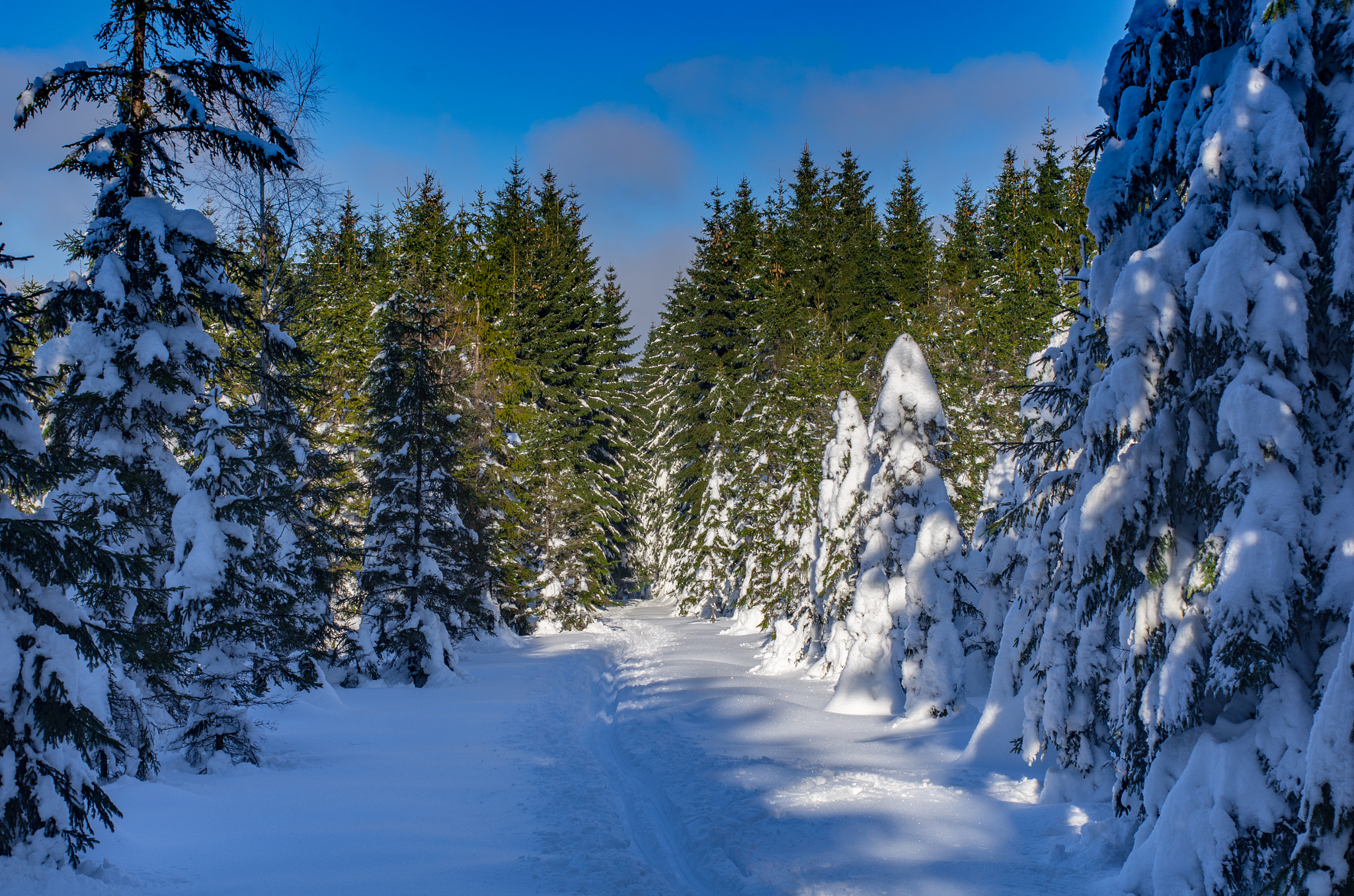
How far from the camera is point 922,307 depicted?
34.7 metres

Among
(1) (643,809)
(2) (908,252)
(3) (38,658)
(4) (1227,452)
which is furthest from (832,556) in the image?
(2) (908,252)

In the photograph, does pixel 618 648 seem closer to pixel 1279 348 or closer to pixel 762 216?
pixel 1279 348

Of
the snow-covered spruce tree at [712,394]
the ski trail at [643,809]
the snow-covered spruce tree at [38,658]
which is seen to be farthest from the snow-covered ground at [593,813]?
the snow-covered spruce tree at [712,394]

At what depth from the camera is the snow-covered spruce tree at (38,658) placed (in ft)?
17.9

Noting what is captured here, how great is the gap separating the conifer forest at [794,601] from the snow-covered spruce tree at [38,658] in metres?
0.03

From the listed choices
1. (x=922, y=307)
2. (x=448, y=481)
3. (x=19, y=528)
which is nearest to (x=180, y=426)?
(x=19, y=528)

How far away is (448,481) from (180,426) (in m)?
8.89

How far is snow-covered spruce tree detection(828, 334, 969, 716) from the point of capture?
14.2m

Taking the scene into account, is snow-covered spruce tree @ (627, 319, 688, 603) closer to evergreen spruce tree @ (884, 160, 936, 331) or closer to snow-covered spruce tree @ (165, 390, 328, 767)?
evergreen spruce tree @ (884, 160, 936, 331)

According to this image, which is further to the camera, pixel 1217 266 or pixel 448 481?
pixel 448 481

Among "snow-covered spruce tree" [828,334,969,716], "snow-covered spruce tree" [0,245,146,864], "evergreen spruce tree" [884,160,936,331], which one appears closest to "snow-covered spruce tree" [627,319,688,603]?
"evergreen spruce tree" [884,160,936,331]

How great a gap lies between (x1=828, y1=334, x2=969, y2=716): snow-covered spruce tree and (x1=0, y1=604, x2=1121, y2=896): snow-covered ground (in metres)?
0.87

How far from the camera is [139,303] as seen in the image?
9523mm

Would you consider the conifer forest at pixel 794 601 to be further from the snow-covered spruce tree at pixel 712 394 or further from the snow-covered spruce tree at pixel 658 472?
the snow-covered spruce tree at pixel 658 472
